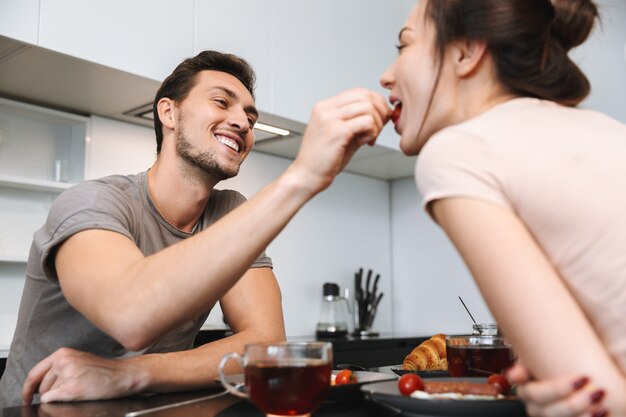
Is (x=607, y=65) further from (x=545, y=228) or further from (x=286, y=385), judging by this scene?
(x=286, y=385)

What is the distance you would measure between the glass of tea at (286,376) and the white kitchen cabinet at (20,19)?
56.0 inches

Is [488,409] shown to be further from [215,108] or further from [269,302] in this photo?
[215,108]

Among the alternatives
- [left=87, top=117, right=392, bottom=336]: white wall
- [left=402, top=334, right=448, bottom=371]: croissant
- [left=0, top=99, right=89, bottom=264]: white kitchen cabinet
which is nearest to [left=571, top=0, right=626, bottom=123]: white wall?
[left=87, top=117, right=392, bottom=336]: white wall

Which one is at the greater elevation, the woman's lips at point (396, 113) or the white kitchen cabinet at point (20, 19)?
the white kitchen cabinet at point (20, 19)

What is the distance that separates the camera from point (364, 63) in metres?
2.92

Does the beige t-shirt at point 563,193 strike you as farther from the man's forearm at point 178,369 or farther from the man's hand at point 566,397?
the man's forearm at point 178,369

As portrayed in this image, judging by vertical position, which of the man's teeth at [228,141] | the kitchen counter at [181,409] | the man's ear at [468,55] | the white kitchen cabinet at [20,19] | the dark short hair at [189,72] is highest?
the white kitchen cabinet at [20,19]

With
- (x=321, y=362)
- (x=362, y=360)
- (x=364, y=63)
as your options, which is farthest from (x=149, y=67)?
(x=321, y=362)

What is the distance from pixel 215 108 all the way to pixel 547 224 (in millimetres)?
1237

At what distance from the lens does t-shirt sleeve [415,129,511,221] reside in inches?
25.0

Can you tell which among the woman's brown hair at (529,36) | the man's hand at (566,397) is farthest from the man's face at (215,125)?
the man's hand at (566,397)

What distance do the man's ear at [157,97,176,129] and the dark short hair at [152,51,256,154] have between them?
0.02 m

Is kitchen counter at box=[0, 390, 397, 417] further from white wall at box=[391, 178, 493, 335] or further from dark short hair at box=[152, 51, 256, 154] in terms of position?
white wall at box=[391, 178, 493, 335]

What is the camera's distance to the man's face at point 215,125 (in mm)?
1679
